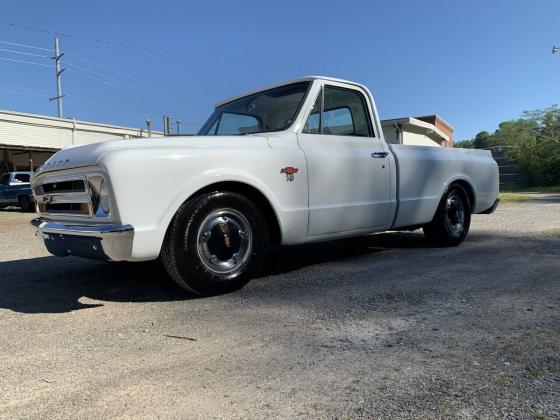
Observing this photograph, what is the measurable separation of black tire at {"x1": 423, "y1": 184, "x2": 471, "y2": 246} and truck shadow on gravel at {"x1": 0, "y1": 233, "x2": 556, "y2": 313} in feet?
0.52

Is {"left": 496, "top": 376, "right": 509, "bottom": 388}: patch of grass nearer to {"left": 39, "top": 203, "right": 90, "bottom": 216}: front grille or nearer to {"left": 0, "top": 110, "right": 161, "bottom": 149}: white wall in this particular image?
{"left": 39, "top": 203, "right": 90, "bottom": 216}: front grille

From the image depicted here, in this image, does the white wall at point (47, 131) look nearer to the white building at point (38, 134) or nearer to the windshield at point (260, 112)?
the white building at point (38, 134)

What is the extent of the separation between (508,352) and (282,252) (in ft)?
11.4

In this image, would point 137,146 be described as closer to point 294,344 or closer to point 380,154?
point 294,344

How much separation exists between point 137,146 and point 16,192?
1824 centimetres

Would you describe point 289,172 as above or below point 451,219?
above

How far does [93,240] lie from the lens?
3.21 meters

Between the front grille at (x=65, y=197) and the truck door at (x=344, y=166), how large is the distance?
1830mm

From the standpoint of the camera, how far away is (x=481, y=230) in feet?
24.7

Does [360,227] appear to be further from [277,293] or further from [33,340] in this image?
[33,340]

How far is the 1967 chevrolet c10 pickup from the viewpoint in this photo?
3.21 metres

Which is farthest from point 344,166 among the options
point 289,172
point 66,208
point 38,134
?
point 38,134

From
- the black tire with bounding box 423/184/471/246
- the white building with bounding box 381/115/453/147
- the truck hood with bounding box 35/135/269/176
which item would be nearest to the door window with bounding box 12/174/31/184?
the white building with bounding box 381/115/453/147

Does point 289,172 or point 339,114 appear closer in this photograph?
point 289,172
